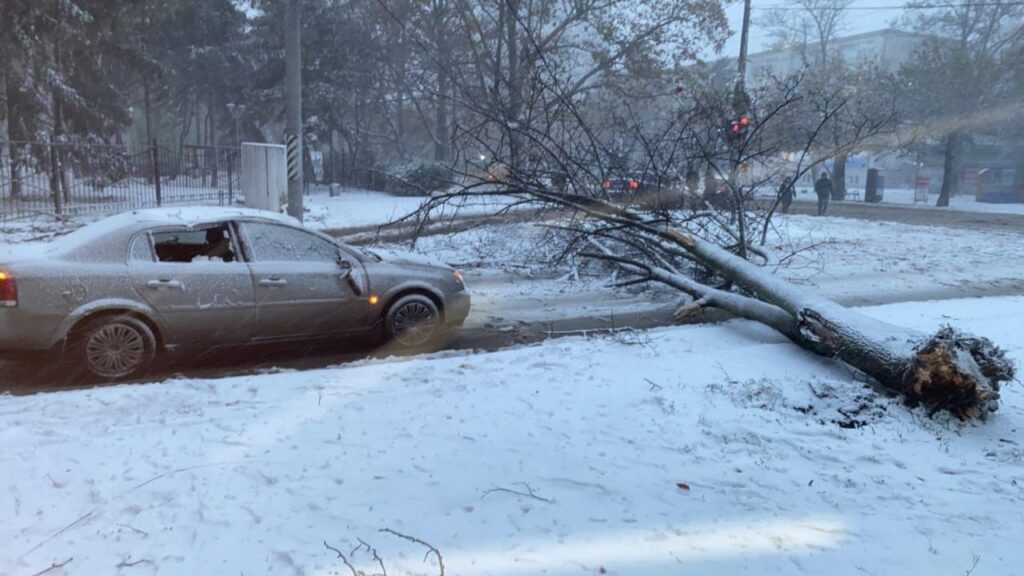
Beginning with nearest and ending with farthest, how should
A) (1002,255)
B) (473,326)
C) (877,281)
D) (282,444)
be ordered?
(282,444), (473,326), (877,281), (1002,255)

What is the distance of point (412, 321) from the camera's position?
24.0 feet

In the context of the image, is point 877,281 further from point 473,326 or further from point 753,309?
point 473,326

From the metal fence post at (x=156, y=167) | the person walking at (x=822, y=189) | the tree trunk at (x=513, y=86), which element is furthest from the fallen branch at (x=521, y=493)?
the person walking at (x=822, y=189)

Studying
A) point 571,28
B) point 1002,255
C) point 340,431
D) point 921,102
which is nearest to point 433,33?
point 571,28

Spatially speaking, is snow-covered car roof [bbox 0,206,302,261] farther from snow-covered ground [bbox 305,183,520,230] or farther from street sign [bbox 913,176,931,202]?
street sign [bbox 913,176,931,202]

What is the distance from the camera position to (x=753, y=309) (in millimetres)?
7387

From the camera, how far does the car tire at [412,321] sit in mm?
7218

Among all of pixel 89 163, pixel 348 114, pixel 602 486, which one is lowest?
pixel 602 486

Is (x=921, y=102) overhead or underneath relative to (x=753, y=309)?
overhead

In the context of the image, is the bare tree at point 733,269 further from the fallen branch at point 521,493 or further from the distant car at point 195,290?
the fallen branch at point 521,493

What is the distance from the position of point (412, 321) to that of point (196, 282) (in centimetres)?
205

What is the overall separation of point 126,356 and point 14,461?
2259 millimetres

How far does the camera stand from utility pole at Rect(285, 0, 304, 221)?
15.3 meters

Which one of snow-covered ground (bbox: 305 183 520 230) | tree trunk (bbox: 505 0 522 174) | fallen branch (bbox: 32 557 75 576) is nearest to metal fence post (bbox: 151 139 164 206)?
snow-covered ground (bbox: 305 183 520 230)
